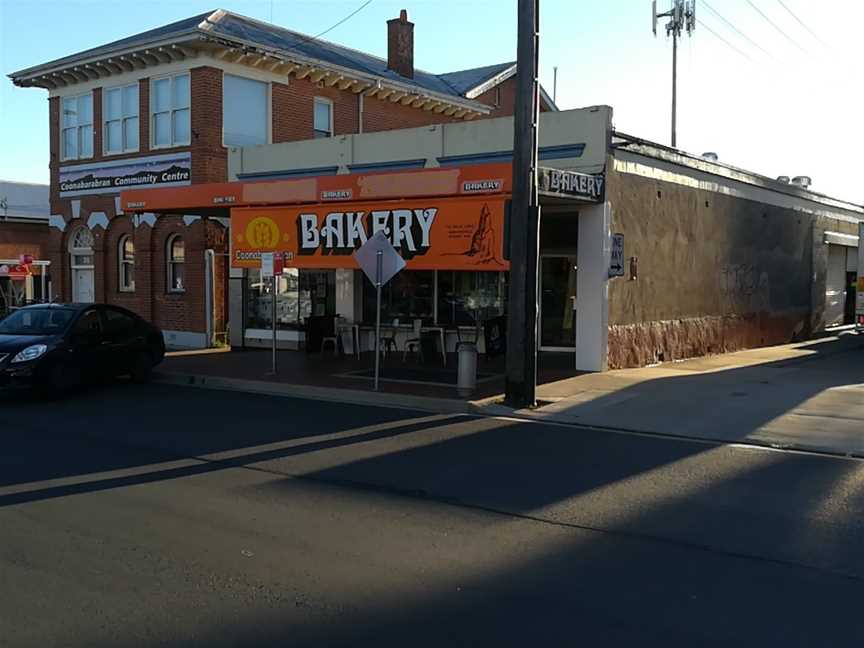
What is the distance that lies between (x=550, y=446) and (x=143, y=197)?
40.7 feet

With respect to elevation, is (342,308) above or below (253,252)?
below

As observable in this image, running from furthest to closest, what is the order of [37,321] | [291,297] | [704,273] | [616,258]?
1. [291,297]
2. [704,273]
3. [616,258]
4. [37,321]

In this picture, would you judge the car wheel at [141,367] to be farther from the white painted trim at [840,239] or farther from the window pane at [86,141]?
the white painted trim at [840,239]

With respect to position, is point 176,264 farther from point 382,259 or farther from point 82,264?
point 382,259

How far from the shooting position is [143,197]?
18.2 metres

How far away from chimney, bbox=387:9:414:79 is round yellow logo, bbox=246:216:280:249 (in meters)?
14.2

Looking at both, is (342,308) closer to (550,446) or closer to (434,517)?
(550,446)

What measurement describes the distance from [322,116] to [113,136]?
6240 millimetres

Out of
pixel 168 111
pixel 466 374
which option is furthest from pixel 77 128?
pixel 466 374

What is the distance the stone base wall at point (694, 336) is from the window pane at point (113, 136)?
16.1 meters

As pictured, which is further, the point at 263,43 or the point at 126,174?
the point at 126,174

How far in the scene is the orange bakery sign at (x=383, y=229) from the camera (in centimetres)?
1438

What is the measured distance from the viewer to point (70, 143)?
2575cm

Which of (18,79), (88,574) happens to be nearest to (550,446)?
(88,574)
